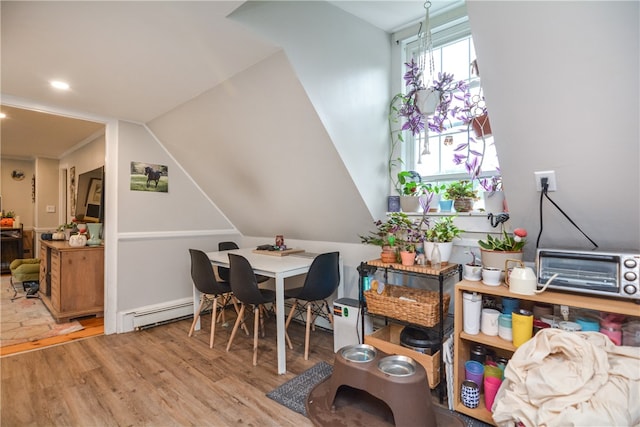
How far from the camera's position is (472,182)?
230 centimetres

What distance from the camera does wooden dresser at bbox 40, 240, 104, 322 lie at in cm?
343

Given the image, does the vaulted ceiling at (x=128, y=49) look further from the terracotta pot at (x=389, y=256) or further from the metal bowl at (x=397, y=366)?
the metal bowl at (x=397, y=366)

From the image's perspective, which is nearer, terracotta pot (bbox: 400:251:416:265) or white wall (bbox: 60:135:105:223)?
terracotta pot (bbox: 400:251:416:265)

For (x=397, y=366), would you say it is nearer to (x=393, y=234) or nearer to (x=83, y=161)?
(x=393, y=234)

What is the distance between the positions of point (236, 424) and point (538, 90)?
7.29ft

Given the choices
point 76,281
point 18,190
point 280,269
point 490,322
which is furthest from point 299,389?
point 18,190

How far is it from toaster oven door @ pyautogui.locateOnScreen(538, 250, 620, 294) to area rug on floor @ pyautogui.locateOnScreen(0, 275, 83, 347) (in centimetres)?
406

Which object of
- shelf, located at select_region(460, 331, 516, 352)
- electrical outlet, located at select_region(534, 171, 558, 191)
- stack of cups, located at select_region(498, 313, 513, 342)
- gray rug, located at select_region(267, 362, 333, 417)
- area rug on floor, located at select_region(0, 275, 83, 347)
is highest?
electrical outlet, located at select_region(534, 171, 558, 191)

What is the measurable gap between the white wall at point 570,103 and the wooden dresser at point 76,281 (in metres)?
4.04

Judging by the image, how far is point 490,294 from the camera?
5.89 feet

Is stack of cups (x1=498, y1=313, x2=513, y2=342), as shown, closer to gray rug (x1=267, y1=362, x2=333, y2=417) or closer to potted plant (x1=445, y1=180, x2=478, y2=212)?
potted plant (x1=445, y1=180, x2=478, y2=212)

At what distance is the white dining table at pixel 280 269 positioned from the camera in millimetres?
Answer: 2334

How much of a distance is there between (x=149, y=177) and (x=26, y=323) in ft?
6.77

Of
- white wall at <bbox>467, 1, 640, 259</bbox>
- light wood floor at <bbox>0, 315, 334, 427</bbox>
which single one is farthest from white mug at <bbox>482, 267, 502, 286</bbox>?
light wood floor at <bbox>0, 315, 334, 427</bbox>
